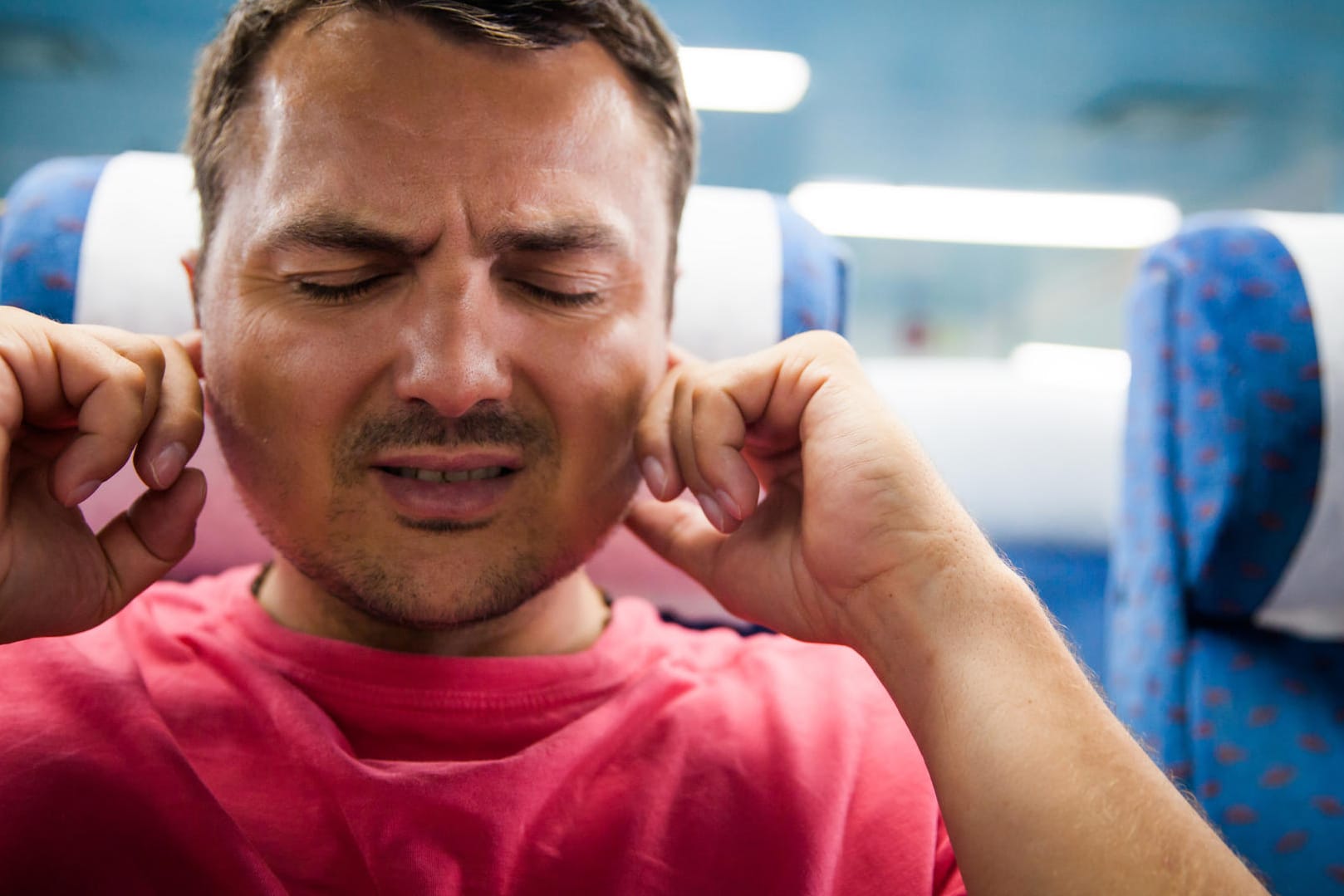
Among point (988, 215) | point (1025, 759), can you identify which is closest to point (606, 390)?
point (1025, 759)

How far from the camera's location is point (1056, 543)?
1599mm

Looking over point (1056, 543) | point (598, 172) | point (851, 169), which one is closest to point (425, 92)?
point (598, 172)

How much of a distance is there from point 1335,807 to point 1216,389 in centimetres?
52

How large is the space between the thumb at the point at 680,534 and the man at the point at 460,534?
0.05 ft

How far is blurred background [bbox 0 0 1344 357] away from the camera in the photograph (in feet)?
14.9

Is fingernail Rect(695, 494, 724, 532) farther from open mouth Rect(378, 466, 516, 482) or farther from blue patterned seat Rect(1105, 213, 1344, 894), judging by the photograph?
blue patterned seat Rect(1105, 213, 1344, 894)

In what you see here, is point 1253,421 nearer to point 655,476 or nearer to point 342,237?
point 655,476

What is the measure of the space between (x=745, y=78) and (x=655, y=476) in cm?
478

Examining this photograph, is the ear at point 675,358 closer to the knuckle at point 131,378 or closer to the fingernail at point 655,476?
the fingernail at point 655,476

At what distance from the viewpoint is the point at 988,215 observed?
6902mm

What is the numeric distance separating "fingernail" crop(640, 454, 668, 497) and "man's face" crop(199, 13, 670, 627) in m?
0.06

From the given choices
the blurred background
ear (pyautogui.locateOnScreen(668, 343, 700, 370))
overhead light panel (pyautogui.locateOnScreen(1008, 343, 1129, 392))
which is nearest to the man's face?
ear (pyautogui.locateOnScreen(668, 343, 700, 370))

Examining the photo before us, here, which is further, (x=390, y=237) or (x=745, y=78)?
(x=745, y=78)

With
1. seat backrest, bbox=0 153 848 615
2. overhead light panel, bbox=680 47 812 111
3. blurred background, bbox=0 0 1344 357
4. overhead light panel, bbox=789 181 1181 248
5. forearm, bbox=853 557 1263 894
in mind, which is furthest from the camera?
overhead light panel, bbox=789 181 1181 248
